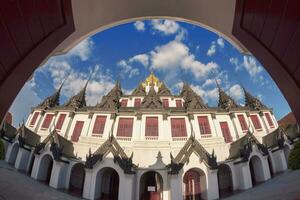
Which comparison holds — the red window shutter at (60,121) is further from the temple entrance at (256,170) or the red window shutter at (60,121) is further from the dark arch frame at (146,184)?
the temple entrance at (256,170)

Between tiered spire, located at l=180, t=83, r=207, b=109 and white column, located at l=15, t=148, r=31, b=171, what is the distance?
21067 millimetres

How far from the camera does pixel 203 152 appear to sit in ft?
66.8

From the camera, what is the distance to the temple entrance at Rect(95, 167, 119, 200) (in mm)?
20125

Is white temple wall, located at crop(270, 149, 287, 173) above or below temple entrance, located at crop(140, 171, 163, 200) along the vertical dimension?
above

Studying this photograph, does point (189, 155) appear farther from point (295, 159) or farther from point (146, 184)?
point (295, 159)

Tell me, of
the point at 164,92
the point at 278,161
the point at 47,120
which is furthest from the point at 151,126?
the point at 47,120

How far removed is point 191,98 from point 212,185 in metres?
13.9

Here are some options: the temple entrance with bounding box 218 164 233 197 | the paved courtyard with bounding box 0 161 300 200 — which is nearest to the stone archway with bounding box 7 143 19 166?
the paved courtyard with bounding box 0 161 300 200

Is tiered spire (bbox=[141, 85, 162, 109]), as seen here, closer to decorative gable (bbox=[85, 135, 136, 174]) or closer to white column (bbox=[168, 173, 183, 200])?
decorative gable (bbox=[85, 135, 136, 174])

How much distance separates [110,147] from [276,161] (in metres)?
18.9

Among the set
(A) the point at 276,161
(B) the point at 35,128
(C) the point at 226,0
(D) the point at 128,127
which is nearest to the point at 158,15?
(C) the point at 226,0

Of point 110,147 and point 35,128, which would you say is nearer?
point 110,147

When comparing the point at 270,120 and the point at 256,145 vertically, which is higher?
the point at 270,120

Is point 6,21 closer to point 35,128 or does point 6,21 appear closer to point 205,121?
point 205,121
